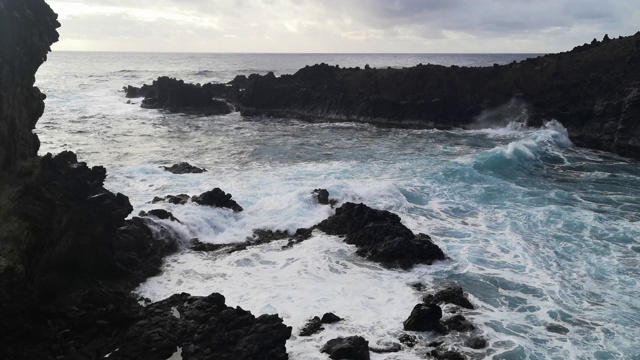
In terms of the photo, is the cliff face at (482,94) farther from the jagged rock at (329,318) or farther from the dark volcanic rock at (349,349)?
the dark volcanic rock at (349,349)

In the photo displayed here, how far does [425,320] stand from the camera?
14.1 metres

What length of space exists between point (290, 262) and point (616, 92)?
138 feet

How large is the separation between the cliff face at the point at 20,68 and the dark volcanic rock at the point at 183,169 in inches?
540

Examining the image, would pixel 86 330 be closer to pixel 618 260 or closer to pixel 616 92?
pixel 618 260

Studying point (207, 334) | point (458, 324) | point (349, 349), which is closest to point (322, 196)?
point (458, 324)

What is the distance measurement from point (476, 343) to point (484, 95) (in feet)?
159

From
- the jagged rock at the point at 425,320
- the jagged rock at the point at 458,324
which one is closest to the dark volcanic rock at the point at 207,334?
the jagged rock at the point at 425,320

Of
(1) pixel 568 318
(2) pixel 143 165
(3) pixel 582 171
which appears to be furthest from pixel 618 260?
(2) pixel 143 165

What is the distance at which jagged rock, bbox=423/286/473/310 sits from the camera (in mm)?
15734

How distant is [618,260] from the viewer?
19.3 meters

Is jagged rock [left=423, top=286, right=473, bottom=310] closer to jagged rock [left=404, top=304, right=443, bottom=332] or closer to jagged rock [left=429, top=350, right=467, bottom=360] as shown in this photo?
jagged rock [left=404, top=304, right=443, bottom=332]

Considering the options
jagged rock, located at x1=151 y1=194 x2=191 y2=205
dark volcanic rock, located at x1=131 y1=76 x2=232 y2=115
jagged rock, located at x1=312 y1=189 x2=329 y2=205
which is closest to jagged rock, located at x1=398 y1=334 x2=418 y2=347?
jagged rock, located at x1=312 y1=189 x2=329 y2=205

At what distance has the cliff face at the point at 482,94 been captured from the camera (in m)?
44.5

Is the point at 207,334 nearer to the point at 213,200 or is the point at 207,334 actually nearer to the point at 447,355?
the point at 447,355
